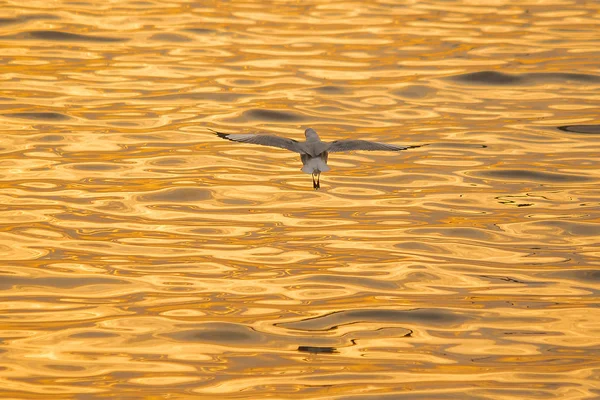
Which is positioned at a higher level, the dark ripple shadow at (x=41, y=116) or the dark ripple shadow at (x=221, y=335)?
the dark ripple shadow at (x=41, y=116)

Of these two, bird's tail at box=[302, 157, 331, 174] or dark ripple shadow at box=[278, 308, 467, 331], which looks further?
bird's tail at box=[302, 157, 331, 174]

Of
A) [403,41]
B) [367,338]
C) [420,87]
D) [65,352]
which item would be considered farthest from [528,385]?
[403,41]

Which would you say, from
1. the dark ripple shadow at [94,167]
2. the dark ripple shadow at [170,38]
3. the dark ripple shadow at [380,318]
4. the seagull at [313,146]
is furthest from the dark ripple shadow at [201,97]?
the dark ripple shadow at [380,318]

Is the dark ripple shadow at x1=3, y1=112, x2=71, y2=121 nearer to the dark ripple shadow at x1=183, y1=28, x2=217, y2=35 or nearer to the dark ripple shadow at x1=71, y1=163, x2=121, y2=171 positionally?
the dark ripple shadow at x1=71, y1=163, x2=121, y2=171

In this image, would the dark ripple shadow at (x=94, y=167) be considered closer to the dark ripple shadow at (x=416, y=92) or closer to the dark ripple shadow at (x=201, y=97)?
the dark ripple shadow at (x=201, y=97)

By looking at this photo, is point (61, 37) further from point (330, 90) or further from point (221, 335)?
point (221, 335)

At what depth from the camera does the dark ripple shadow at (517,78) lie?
17828 mm

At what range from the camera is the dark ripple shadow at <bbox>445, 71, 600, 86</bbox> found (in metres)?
17.8

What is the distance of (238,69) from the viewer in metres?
18.2

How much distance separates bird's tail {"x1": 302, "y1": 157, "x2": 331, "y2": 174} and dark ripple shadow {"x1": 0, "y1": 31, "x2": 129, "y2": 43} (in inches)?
349

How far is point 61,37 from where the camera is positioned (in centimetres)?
1956

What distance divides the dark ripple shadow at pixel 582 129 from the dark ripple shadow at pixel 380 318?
6.16 m

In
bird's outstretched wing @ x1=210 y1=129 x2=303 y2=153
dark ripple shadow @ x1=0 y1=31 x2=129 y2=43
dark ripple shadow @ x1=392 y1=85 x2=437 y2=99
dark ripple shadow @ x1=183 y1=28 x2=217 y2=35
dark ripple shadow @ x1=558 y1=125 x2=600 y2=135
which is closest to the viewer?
bird's outstretched wing @ x1=210 y1=129 x2=303 y2=153

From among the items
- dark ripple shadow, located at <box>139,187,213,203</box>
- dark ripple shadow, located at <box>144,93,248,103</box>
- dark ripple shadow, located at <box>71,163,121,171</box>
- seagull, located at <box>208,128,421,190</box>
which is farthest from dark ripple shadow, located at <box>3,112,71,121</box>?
seagull, located at <box>208,128,421,190</box>
